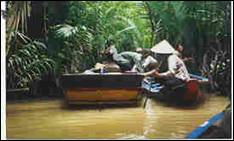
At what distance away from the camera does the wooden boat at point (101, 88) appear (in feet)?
22.1

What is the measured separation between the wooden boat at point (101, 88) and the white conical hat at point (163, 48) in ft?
1.28

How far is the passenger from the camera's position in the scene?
6633 millimetres

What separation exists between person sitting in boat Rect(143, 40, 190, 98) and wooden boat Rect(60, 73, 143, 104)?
0.77 ft

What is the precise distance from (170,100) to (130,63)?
2.03ft

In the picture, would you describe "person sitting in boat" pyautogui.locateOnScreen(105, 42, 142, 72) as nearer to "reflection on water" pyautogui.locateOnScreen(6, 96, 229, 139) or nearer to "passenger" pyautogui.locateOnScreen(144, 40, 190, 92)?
"passenger" pyautogui.locateOnScreen(144, 40, 190, 92)

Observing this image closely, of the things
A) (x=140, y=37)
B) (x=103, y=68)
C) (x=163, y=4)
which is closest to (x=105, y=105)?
(x=103, y=68)

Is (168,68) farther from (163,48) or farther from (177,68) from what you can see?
(163,48)

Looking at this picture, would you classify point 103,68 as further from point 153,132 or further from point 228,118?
point 228,118

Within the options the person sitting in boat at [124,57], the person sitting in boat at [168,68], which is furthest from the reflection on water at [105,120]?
the person sitting in boat at [124,57]

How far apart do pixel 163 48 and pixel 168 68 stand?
0.95ft

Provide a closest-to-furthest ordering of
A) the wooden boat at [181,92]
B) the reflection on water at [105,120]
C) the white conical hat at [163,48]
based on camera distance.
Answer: the reflection on water at [105,120] < the white conical hat at [163,48] < the wooden boat at [181,92]

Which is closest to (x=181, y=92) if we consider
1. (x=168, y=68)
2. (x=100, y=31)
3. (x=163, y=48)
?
(x=168, y=68)

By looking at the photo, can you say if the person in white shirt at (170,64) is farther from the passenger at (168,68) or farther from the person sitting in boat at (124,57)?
the person sitting in boat at (124,57)

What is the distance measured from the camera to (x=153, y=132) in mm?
6648
